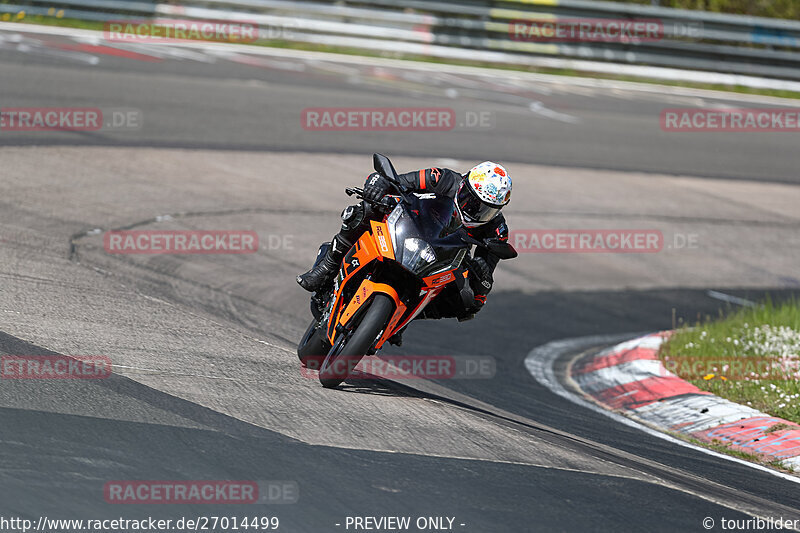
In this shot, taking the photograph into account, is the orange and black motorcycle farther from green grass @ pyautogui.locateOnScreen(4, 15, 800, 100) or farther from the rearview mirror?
green grass @ pyautogui.locateOnScreen(4, 15, 800, 100)

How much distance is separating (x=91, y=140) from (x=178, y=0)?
849cm

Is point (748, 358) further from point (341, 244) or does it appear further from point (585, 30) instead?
point (585, 30)

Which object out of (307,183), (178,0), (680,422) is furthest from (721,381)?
(178,0)

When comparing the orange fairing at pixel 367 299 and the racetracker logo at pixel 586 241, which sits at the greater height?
the orange fairing at pixel 367 299

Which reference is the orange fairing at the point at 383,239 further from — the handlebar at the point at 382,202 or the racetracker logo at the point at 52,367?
the racetracker logo at the point at 52,367

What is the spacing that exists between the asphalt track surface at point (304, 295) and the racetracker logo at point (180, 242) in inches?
7.2

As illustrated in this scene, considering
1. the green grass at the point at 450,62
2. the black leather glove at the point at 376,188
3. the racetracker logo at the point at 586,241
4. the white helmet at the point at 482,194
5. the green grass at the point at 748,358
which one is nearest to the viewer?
the white helmet at the point at 482,194

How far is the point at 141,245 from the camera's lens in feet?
33.7

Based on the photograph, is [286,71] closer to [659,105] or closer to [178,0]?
[178,0]

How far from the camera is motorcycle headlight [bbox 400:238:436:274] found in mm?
6395

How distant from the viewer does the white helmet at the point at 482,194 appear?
6445 millimetres

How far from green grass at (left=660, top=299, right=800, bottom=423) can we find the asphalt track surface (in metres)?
1.21

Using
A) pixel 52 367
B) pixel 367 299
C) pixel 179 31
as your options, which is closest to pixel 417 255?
pixel 367 299

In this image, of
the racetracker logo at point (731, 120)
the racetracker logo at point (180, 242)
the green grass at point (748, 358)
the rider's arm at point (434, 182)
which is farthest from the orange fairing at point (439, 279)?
the racetracker logo at point (731, 120)
